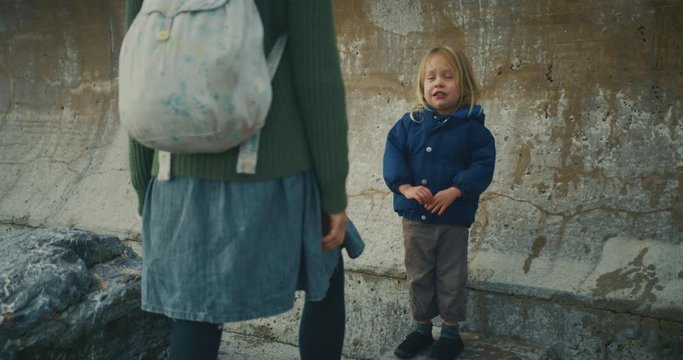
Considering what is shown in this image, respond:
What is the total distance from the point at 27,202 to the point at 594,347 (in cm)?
326

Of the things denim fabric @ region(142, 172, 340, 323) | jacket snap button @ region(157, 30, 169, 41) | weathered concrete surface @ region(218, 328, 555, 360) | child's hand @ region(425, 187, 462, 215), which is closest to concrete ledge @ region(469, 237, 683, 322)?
weathered concrete surface @ region(218, 328, 555, 360)

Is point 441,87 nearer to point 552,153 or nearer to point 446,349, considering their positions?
point 552,153

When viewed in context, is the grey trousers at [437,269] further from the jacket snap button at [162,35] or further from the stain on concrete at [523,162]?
the jacket snap button at [162,35]

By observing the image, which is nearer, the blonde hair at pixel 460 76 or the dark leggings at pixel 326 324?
the dark leggings at pixel 326 324

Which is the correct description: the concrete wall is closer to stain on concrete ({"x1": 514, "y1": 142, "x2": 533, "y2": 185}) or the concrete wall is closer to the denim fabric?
stain on concrete ({"x1": 514, "y1": 142, "x2": 533, "y2": 185})

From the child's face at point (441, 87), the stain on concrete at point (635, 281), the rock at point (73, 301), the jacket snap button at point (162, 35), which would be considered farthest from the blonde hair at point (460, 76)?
the jacket snap button at point (162, 35)

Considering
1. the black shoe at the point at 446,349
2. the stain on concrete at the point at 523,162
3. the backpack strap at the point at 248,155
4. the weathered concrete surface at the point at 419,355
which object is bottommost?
the weathered concrete surface at the point at 419,355

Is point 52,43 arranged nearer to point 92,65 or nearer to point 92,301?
point 92,65

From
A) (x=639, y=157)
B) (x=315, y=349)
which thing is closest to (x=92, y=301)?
(x=315, y=349)

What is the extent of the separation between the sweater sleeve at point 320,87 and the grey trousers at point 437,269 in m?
1.16

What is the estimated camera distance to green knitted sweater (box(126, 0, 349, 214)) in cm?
170

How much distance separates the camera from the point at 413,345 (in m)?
2.91

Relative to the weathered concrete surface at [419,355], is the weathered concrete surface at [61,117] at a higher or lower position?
higher

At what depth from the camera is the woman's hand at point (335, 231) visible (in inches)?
71.4
